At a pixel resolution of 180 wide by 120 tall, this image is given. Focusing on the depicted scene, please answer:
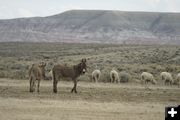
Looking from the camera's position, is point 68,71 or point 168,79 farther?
point 168,79

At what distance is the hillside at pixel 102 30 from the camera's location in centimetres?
17412

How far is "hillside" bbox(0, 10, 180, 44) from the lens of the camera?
174m

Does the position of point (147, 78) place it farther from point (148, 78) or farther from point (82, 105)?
point (82, 105)

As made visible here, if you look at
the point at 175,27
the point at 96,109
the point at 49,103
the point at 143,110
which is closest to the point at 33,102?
the point at 49,103

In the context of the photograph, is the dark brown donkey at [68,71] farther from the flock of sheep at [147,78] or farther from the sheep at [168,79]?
the sheep at [168,79]

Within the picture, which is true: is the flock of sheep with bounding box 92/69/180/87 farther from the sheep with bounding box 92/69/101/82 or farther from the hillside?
the hillside

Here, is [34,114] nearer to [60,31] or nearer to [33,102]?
[33,102]

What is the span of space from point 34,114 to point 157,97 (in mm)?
8204

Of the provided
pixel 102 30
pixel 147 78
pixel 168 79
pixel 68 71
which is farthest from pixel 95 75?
pixel 102 30

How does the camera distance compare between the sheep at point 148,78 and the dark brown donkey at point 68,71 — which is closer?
the dark brown donkey at point 68,71

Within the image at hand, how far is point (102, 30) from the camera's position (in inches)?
7343

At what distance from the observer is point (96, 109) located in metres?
16.0

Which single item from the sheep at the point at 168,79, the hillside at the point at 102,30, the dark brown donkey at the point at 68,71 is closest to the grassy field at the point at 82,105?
the dark brown donkey at the point at 68,71

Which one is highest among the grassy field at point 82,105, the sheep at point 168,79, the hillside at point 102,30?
the hillside at point 102,30
